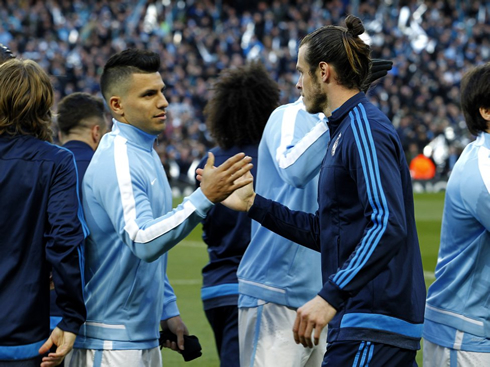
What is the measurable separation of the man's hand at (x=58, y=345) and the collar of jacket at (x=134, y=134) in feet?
3.04

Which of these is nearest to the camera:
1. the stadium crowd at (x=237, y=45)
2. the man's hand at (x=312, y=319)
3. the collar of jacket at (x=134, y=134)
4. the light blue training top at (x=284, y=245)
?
the man's hand at (x=312, y=319)

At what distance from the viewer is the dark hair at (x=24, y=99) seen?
3.46m

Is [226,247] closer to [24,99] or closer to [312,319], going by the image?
[24,99]

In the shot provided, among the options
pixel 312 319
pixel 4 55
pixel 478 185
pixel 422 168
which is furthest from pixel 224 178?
pixel 422 168

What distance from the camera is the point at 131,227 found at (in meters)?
3.31

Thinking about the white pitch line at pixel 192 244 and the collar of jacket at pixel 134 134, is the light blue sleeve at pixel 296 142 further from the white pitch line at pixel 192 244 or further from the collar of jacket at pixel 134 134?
the white pitch line at pixel 192 244

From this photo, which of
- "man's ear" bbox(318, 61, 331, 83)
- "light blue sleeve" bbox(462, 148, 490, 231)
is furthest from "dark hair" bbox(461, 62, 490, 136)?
"man's ear" bbox(318, 61, 331, 83)

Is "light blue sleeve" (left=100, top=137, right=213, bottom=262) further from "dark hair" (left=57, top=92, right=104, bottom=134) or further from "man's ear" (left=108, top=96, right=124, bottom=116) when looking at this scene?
"dark hair" (left=57, top=92, right=104, bottom=134)

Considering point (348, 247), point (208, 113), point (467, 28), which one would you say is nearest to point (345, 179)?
point (348, 247)

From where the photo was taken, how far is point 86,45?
30219mm

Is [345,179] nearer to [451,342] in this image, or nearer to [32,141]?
[451,342]

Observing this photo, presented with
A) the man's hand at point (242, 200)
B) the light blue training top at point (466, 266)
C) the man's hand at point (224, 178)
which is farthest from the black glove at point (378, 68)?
the man's hand at point (224, 178)

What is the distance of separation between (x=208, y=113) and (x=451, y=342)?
7.82ft

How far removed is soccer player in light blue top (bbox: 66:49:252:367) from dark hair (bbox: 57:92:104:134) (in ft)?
5.70
